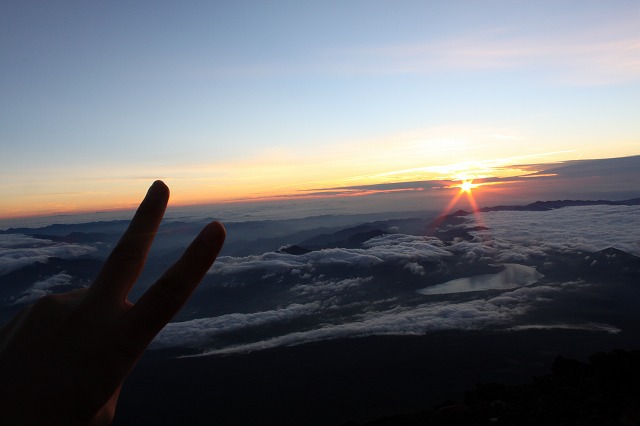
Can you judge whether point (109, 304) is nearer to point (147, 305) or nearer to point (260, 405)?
point (147, 305)

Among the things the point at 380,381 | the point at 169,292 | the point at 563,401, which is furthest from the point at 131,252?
the point at 380,381

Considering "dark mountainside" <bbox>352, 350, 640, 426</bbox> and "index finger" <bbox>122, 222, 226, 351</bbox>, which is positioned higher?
"index finger" <bbox>122, 222, 226, 351</bbox>

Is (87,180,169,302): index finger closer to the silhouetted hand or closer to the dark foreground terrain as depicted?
the silhouetted hand

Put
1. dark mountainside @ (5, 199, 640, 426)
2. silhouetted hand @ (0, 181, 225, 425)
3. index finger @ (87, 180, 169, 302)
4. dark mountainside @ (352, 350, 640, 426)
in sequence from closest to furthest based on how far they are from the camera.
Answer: silhouetted hand @ (0, 181, 225, 425) → index finger @ (87, 180, 169, 302) → dark mountainside @ (352, 350, 640, 426) → dark mountainside @ (5, 199, 640, 426)

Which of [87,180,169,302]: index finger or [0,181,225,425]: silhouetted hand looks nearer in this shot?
[0,181,225,425]: silhouetted hand

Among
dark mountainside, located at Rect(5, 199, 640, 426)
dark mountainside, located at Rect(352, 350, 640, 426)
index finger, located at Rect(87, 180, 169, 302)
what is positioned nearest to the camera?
index finger, located at Rect(87, 180, 169, 302)

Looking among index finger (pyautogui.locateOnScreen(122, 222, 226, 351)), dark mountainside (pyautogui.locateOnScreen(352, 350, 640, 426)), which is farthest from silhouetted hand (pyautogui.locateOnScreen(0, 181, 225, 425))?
dark mountainside (pyautogui.locateOnScreen(352, 350, 640, 426))

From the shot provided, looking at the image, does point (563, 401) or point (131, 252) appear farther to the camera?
point (563, 401)

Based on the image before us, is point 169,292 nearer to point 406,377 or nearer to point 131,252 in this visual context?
point 131,252
